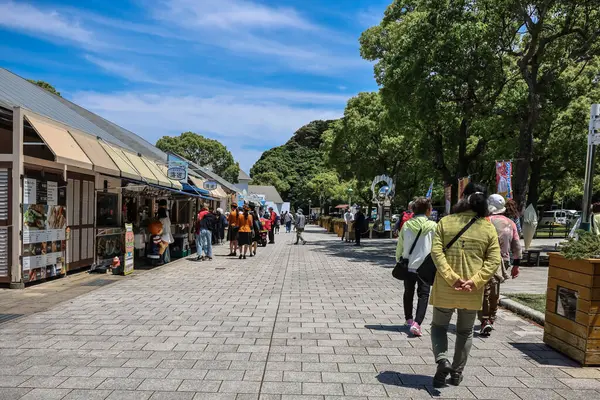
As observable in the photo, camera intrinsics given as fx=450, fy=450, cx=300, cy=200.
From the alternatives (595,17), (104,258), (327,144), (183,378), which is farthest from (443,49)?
(327,144)

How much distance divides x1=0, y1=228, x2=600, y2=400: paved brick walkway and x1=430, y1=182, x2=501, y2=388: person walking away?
0.35 metres

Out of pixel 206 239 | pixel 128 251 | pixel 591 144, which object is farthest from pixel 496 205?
pixel 206 239

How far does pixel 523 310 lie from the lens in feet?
22.1

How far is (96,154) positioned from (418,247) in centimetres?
751

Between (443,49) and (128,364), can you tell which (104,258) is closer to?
(128,364)

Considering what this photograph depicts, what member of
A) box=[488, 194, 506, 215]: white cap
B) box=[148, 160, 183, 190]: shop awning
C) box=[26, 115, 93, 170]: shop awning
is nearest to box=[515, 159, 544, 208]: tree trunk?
box=[148, 160, 183, 190]: shop awning

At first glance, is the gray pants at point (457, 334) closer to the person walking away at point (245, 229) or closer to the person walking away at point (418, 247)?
the person walking away at point (418, 247)

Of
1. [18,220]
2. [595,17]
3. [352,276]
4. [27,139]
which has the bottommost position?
[352,276]

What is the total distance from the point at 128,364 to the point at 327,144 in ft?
109

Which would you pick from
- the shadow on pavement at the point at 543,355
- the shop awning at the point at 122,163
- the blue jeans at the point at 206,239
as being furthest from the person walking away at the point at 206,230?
the shadow on pavement at the point at 543,355

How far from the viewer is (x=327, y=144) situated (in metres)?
36.8

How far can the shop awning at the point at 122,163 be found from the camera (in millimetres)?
10531

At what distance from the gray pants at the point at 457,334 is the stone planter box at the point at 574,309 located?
4.74ft

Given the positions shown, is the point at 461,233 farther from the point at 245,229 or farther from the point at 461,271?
the point at 245,229
